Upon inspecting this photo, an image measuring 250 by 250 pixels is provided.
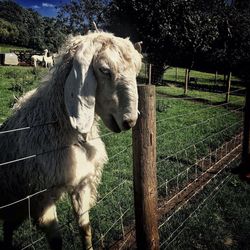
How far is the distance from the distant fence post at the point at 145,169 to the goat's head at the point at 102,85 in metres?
0.10

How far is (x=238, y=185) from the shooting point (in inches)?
224

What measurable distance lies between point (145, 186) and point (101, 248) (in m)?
1.42

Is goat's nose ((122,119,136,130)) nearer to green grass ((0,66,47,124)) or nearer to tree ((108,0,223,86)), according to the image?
green grass ((0,66,47,124))

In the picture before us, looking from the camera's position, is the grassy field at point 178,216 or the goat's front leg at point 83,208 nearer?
the goat's front leg at point 83,208

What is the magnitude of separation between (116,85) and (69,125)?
57cm

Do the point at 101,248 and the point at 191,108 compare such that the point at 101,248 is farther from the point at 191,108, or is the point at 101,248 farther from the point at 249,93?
the point at 191,108

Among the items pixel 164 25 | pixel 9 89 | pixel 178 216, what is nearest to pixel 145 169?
pixel 178 216

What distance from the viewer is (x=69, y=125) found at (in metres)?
2.90

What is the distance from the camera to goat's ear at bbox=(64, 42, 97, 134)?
254 cm

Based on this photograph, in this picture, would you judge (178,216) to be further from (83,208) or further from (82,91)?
(82,91)

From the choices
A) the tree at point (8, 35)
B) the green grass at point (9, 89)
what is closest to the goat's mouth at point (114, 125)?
the green grass at point (9, 89)

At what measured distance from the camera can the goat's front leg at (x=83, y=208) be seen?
3301mm

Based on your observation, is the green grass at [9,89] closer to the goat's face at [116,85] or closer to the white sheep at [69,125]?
the white sheep at [69,125]

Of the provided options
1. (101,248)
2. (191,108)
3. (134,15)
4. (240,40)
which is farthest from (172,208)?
(240,40)
